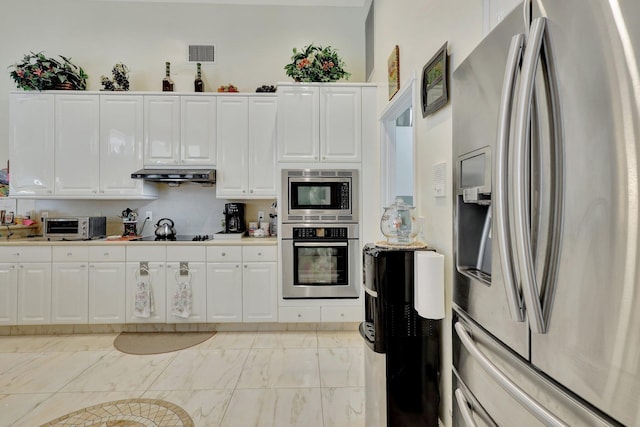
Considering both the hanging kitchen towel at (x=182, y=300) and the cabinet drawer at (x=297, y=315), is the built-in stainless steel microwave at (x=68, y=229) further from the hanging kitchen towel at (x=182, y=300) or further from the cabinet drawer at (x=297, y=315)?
the cabinet drawer at (x=297, y=315)

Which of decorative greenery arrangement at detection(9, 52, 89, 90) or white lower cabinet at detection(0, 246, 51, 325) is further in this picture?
decorative greenery arrangement at detection(9, 52, 89, 90)

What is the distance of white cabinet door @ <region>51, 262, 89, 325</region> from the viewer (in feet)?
10.3

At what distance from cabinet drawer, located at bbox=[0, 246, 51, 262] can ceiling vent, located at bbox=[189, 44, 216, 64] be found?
8.89ft

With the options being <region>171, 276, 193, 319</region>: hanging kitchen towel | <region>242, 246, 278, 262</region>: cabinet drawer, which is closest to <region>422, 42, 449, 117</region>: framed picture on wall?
<region>242, 246, 278, 262</region>: cabinet drawer

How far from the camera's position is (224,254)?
10.5 ft

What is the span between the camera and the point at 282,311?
320 cm

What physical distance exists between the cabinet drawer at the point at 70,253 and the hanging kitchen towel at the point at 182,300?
102cm

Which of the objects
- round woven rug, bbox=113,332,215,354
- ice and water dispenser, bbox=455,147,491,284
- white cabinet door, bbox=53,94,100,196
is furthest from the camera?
white cabinet door, bbox=53,94,100,196

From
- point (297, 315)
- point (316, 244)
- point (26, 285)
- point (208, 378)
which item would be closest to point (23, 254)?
point (26, 285)

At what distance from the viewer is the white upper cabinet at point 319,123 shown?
3.21 m

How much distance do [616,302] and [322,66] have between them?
10.7 feet

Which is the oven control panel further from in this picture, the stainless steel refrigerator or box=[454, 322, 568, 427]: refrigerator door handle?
the stainless steel refrigerator

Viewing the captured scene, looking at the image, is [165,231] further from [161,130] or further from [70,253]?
[161,130]

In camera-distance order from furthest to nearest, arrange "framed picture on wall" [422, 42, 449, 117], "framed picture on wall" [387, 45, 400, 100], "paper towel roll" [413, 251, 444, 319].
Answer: "framed picture on wall" [387, 45, 400, 100]
"framed picture on wall" [422, 42, 449, 117]
"paper towel roll" [413, 251, 444, 319]
